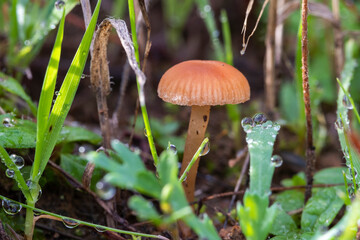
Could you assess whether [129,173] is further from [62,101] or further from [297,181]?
[297,181]

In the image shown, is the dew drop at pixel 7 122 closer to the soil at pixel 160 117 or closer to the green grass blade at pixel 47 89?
the soil at pixel 160 117

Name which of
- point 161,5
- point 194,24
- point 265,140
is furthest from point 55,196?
point 161,5

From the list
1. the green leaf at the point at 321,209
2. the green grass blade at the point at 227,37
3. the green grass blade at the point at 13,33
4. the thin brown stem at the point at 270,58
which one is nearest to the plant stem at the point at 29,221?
the green leaf at the point at 321,209

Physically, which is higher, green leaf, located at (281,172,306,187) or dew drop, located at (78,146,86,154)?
dew drop, located at (78,146,86,154)

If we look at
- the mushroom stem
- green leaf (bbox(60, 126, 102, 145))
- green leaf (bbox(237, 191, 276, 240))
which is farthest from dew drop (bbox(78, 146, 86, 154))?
green leaf (bbox(237, 191, 276, 240))

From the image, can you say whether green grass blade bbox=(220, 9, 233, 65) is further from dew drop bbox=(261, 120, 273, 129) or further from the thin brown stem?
dew drop bbox=(261, 120, 273, 129)

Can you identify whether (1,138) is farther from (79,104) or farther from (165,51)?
(165,51)

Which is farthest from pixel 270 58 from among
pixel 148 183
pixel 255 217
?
pixel 148 183
